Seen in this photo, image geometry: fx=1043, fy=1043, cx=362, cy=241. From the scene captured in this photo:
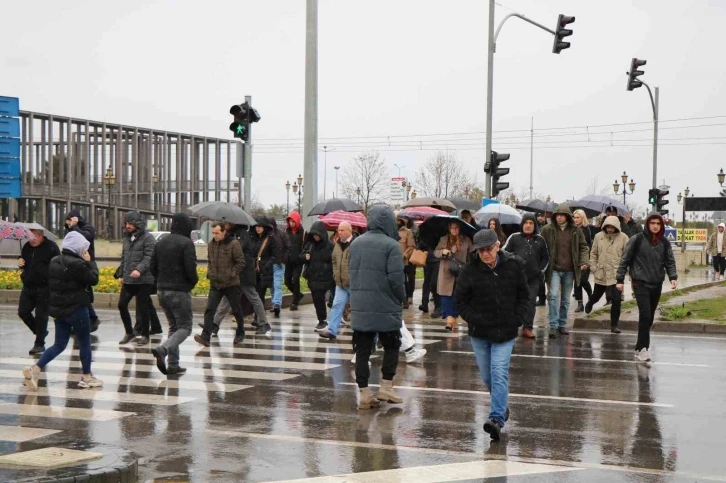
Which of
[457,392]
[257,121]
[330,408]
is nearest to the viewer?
[330,408]

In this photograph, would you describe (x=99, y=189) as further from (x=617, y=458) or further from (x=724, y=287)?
(x=617, y=458)

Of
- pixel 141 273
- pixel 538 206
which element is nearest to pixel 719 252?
pixel 538 206

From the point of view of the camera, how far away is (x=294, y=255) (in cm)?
2025

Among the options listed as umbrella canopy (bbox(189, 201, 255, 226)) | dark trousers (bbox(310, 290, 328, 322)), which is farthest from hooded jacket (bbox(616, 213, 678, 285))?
umbrella canopy (bbox(189, 201, 255, 226))

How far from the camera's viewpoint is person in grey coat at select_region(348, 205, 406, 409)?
1009 centimetres

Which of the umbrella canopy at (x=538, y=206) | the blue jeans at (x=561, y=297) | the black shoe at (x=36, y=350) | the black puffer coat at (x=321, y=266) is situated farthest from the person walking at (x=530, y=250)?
the umbrella canopy at (x=538, y=206)

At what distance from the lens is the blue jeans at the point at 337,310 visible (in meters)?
15.3

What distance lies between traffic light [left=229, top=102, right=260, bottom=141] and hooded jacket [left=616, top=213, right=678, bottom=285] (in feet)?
31.3

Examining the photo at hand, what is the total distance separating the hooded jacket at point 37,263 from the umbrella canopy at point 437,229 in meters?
5.85

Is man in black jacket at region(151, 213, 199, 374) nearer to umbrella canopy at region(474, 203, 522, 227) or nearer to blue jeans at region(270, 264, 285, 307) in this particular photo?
blue jeans at region(270, 264, 285, 307)

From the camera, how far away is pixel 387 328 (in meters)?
10.1

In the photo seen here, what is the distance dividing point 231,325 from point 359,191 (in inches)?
2575

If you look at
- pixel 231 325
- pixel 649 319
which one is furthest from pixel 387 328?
pixel 231 325

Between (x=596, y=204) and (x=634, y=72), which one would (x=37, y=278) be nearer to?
(x=596, y=204)
